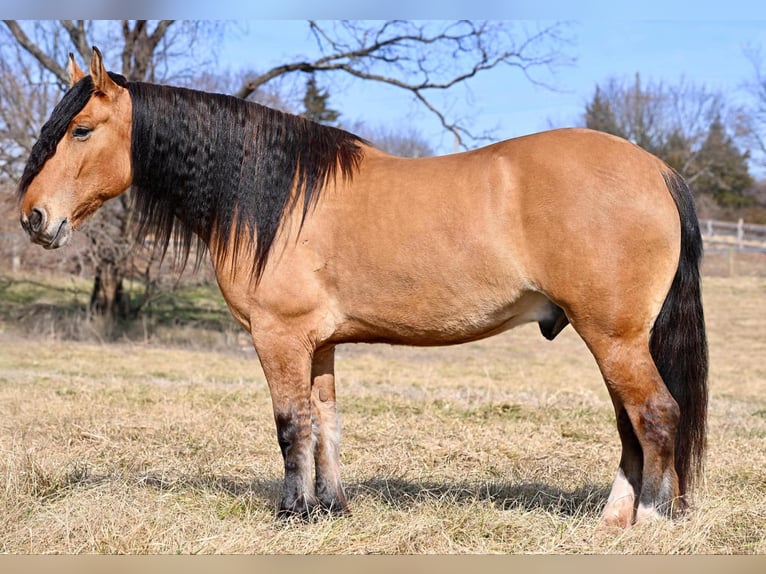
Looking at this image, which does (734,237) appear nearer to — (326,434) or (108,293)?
(108,293)

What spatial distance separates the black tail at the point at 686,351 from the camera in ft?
12.8

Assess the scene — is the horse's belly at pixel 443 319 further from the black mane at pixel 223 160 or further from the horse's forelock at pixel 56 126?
the horse's forelock at pixel 56 126

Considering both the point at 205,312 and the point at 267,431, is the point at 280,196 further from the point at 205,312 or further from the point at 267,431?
the point at 205,312

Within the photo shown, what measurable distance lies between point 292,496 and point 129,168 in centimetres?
208

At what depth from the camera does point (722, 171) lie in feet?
111

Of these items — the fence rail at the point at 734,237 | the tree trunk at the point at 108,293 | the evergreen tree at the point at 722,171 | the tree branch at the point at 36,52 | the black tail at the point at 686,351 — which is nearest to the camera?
the black tail at the point at 686,351

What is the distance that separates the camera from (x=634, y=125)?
103ft

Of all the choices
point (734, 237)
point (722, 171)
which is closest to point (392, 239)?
point (734, 237)

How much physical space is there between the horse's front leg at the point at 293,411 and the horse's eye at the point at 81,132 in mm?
1469

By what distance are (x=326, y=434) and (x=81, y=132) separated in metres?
2.20

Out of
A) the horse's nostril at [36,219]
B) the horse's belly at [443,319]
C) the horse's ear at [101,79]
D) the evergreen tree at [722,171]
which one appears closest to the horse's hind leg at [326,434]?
the horse's belly at [443,319]

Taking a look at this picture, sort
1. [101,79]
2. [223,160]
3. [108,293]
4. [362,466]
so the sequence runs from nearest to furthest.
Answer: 1. [101,79]
2. [223,160]
3. [362,466]
4. [108,293]

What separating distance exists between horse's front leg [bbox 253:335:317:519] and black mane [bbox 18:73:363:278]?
25.1 inches

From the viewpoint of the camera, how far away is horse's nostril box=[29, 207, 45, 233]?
3.94 metres
